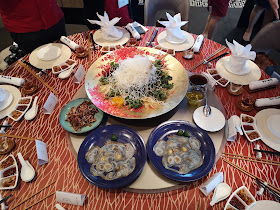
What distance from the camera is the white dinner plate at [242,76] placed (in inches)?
88.1

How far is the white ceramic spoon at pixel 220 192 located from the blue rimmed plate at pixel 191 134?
14cm

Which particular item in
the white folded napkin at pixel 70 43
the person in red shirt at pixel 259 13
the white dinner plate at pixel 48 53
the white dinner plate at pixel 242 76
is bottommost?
the person in red shirt at pixel 259 13

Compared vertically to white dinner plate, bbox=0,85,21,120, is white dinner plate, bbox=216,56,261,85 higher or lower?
higher

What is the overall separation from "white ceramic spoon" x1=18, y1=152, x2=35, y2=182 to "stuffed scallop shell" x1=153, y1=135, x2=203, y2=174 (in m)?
1.00

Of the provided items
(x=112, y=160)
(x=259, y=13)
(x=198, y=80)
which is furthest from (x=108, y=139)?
(x=259, y=13)

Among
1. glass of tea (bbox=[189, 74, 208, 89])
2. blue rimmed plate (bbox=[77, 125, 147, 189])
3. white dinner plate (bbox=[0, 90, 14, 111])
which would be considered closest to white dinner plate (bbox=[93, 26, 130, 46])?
glass of tea (bbox=[189, 74, 208, 89])

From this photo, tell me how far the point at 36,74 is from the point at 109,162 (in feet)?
4.81

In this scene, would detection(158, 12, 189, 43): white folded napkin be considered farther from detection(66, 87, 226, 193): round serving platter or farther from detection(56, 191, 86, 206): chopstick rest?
detection(56, 191, 86, 206): chopstick rest

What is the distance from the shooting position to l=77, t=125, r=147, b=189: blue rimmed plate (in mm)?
1532

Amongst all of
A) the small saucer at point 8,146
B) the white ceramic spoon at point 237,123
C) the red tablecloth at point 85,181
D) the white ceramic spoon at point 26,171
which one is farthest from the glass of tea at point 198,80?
the small saucer at point 8,146

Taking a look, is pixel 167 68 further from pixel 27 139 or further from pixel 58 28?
pixel 58 28

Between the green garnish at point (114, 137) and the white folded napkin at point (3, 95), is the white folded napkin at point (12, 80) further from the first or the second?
the green garnish at point (114, 137)

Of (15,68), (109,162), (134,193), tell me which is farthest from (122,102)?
(15,68)

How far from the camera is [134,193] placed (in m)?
1.56
